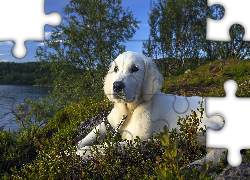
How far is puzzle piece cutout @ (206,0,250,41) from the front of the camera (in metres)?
2.86

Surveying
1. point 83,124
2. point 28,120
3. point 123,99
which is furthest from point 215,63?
point 28,120

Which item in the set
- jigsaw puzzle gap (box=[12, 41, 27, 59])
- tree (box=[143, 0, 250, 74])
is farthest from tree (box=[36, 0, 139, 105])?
jigsaw puzzle gap (box=[12, 41, 27, 59])

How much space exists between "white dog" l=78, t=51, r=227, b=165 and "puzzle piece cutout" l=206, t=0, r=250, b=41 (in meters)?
1.05

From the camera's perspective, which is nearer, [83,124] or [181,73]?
[83,124]

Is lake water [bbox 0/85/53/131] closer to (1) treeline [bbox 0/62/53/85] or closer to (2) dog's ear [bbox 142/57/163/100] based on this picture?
(1) treeline [bbox 0/62/53/85]

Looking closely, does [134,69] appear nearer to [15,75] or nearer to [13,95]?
[13,95]

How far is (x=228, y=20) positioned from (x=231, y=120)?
1223 millimetres

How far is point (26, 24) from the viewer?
3285mm

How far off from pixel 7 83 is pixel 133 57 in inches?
121

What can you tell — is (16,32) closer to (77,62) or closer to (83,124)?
(83,124)

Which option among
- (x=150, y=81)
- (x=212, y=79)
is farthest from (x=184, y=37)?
(x=150, y=81)

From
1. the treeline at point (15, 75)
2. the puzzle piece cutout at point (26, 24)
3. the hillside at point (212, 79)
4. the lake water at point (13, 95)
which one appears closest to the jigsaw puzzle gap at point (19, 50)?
the puzzle piece cutout at point (26, 24)

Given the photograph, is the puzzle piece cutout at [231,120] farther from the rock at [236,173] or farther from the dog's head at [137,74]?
the dog's head at [137,74]

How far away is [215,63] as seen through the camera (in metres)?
7.75
